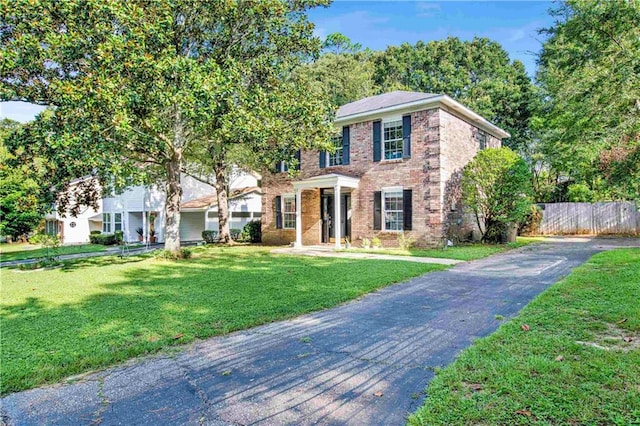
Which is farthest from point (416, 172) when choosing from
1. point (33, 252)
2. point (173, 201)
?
point (33, 252)

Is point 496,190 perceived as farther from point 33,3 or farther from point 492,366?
point 33,3

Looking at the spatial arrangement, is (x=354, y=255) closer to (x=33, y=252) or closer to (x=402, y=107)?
(x=402, y=107)

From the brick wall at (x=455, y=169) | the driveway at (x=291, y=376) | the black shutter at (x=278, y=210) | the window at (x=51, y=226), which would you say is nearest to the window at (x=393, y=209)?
the brick wall at (x=455, y=169)

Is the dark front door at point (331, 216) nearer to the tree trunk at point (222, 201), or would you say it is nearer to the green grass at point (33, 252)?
the tree trunk at point (222, 201)

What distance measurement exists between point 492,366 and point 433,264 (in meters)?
6.84

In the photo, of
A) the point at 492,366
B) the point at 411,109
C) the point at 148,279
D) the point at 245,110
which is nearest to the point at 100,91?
the point at 245,110

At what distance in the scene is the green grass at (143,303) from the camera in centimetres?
417

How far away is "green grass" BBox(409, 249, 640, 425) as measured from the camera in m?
2.63

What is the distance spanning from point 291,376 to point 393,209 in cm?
1205

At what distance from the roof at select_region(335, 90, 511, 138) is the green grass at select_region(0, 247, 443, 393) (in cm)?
664

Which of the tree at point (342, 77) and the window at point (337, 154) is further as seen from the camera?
Result: the tree at point (342, 77)

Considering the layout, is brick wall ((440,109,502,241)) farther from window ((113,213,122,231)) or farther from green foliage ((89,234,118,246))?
window ((113,213,122,231))

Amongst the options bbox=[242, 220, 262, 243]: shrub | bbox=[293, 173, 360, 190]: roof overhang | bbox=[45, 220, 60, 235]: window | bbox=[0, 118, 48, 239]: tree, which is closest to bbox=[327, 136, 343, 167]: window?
bbox=[293, 173, 360, 190]: roof overhang

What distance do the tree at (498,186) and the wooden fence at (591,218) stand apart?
27.8 feet
